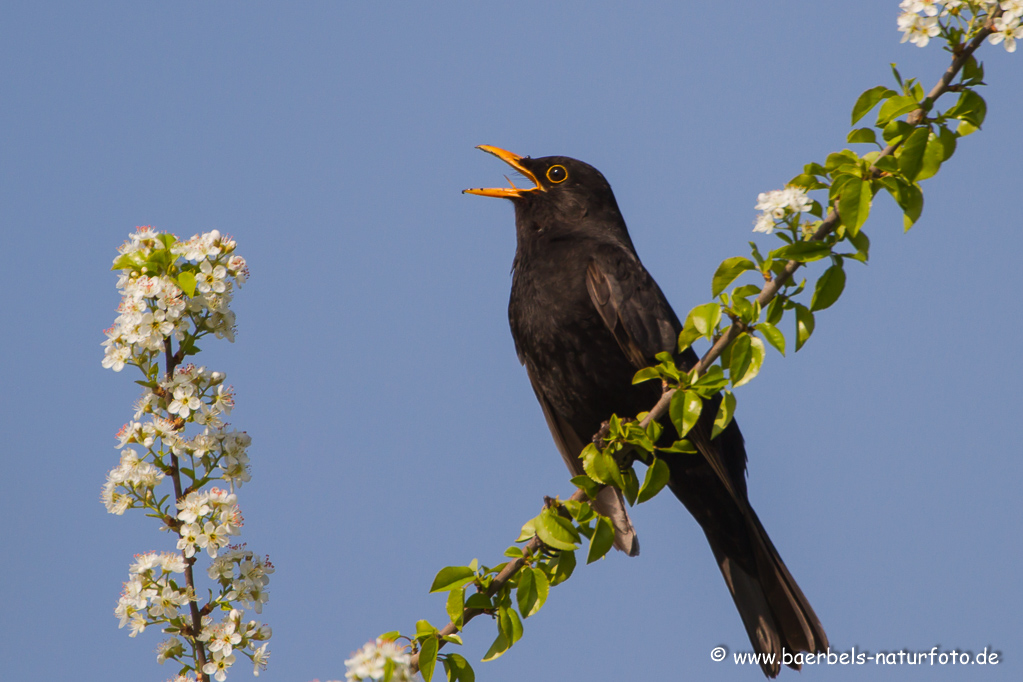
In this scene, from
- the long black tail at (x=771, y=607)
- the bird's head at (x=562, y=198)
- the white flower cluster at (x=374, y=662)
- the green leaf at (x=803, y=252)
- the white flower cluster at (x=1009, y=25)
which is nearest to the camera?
the white flower cluster at (x=374, y=662)

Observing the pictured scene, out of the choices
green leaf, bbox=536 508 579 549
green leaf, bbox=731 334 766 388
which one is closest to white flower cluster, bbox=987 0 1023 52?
green leaf, bbox=731 334 766 388

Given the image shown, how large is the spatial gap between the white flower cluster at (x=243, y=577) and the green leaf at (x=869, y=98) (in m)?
2.24

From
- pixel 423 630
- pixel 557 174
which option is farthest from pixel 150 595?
pixel 557 174

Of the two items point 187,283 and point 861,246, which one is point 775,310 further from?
point 187,283

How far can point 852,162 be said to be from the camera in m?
2.74

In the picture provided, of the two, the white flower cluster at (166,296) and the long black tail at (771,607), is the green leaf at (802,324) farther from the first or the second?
the long black tail at (771,607)

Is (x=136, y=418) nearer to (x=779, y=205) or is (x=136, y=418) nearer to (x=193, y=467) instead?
(x=193, y=467)

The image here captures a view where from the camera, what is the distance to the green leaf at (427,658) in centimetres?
270

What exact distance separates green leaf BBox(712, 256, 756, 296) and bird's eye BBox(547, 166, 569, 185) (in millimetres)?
3143

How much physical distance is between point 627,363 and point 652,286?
46 centimetres

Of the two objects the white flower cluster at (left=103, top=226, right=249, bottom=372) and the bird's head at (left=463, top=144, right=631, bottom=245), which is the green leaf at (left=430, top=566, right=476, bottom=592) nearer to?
the white flower cluster at (left=103, top=226, right=249, bottom=372)

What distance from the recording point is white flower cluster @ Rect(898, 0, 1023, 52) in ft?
8.45

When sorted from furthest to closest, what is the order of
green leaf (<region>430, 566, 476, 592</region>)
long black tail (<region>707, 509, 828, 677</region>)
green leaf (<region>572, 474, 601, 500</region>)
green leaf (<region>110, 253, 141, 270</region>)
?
long black tail (<region>707, 509, 828, 677</region>) → green leaf (<region>572, 474, 601, 500</region>) → green leaf (<region>110, 253, 141, 270</region>) → green leaf (<region>430, 566, 476, 592</region>)

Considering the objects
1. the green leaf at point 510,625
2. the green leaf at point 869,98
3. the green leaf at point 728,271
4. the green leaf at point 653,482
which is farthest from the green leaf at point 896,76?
the green leaf at point 510,625
